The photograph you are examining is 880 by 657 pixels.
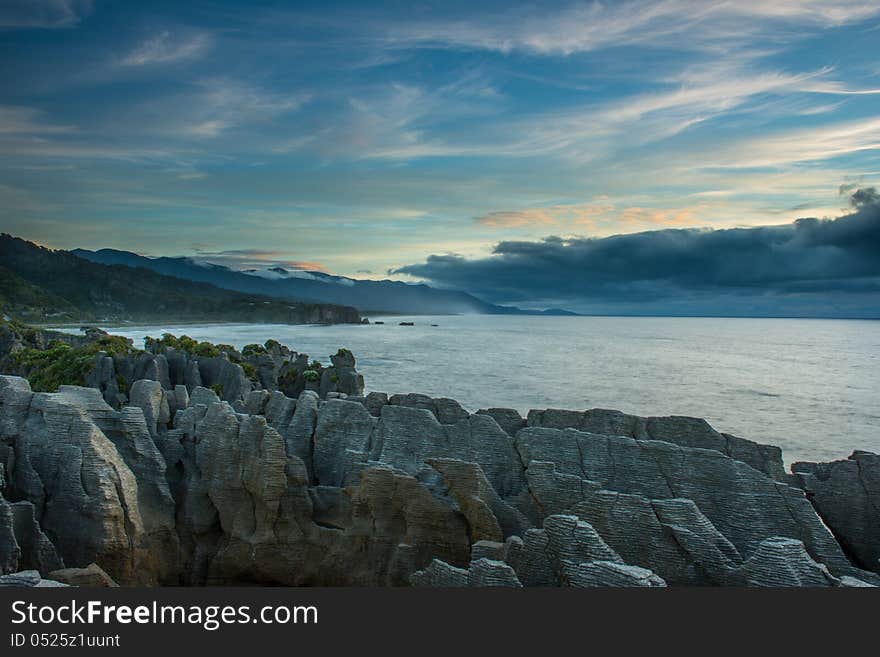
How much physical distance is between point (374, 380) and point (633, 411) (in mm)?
39000

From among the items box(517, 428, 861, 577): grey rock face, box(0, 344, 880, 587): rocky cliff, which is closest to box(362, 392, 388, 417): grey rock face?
box(0, 344, 880, 587): rocky cliff

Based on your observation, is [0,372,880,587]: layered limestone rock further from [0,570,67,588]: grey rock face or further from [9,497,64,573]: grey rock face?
[0,570,67,588]: grey rock face

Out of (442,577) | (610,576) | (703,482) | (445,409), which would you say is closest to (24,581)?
(442,577)

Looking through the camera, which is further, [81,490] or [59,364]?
[59,364]

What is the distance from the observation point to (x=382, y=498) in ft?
54.8

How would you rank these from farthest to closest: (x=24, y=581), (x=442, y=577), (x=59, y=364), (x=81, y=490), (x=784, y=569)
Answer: (x=59, y=364) → (x=81, y=490) → (x=442, y=577) → (x=784, y=569) → (x=24, y=581)

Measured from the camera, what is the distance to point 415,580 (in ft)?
43.0

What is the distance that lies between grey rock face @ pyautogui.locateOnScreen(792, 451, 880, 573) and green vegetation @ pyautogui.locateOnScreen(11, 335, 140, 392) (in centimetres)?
3906

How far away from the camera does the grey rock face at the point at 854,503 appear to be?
1673 cm

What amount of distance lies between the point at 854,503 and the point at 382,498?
12212 millimetres

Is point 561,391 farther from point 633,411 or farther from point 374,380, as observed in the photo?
point 374,380

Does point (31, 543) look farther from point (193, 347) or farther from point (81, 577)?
point (193, 347)

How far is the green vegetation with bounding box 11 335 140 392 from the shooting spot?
46500 millimetres

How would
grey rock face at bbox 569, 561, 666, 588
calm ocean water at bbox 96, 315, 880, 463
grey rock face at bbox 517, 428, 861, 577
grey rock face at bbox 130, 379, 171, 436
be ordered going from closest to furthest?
grey rock face at bbox 569, 561, 666, 588, grey rock face at bbox 517, 428, 861, 577, grey rock face at bbox 130, 379, 171, 436, calm ocean water at bbox 96, 315, 880, 463
